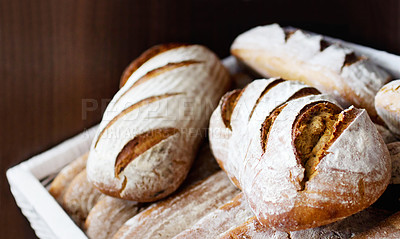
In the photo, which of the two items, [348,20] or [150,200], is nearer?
[150,200]

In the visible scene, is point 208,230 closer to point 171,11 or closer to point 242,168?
point 242,168

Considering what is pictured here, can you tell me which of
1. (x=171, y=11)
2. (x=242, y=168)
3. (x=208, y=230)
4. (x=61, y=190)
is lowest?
(x=61, y=190)

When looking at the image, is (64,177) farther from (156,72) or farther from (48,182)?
(156,72)

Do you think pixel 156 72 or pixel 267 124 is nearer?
pixel 267 124

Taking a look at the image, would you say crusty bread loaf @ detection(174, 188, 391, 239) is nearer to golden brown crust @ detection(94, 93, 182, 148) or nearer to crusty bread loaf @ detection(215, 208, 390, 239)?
crusty bread loaf @ detection(215, 208, 390, 239)

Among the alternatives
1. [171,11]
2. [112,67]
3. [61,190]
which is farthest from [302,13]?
[61,190]

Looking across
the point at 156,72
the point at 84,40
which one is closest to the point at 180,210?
the point at 156,72
